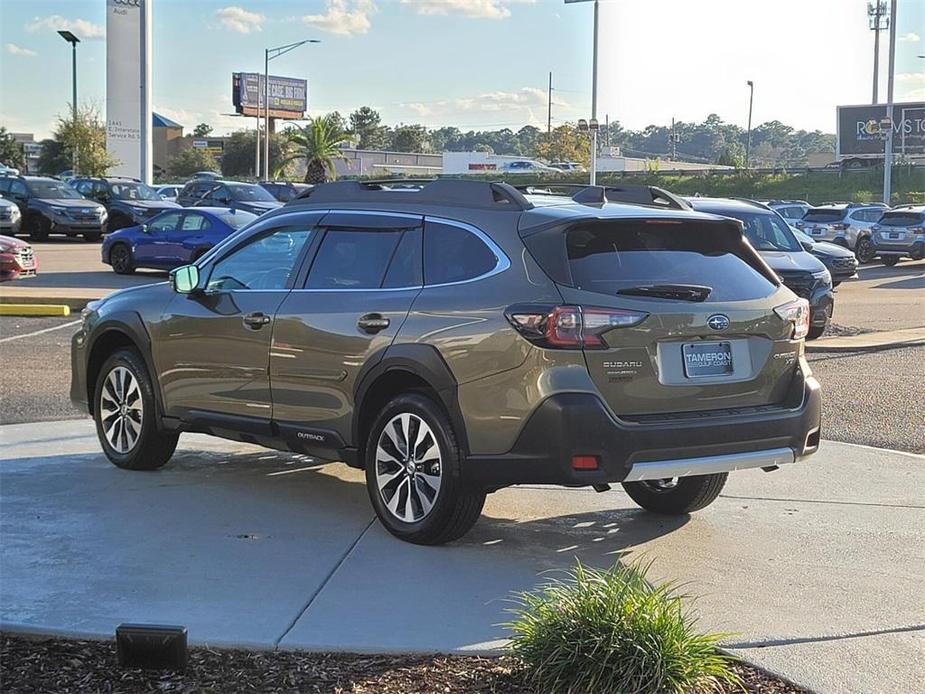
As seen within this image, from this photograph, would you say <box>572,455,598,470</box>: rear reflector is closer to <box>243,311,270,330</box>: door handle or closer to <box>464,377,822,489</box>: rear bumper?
<box>464,377,822,489</box>: rear bumper

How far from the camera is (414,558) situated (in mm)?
5656

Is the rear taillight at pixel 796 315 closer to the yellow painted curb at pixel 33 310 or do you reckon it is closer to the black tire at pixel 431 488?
the black tire at pixel 431 488

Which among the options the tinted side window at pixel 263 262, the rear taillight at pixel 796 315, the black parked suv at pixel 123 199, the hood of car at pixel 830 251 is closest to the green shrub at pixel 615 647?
the rear taillight at pixel 796 315

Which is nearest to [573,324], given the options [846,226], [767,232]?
[767,232]

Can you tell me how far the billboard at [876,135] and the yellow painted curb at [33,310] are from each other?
6542 centimetres

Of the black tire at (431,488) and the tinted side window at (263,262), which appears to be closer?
the black tire at (431,488)

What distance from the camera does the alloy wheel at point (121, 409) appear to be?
24.5 feet

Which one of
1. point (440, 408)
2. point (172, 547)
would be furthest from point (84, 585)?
point (440, 408)

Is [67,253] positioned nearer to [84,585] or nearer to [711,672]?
[84,585]

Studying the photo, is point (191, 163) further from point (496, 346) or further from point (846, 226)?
point (496, 346)

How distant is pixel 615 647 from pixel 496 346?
183cm

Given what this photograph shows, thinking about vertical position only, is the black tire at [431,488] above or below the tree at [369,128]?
below

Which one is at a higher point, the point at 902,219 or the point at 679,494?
the point at 902,219

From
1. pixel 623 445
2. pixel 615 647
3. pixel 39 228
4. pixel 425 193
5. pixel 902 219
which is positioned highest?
pixel 425 193
